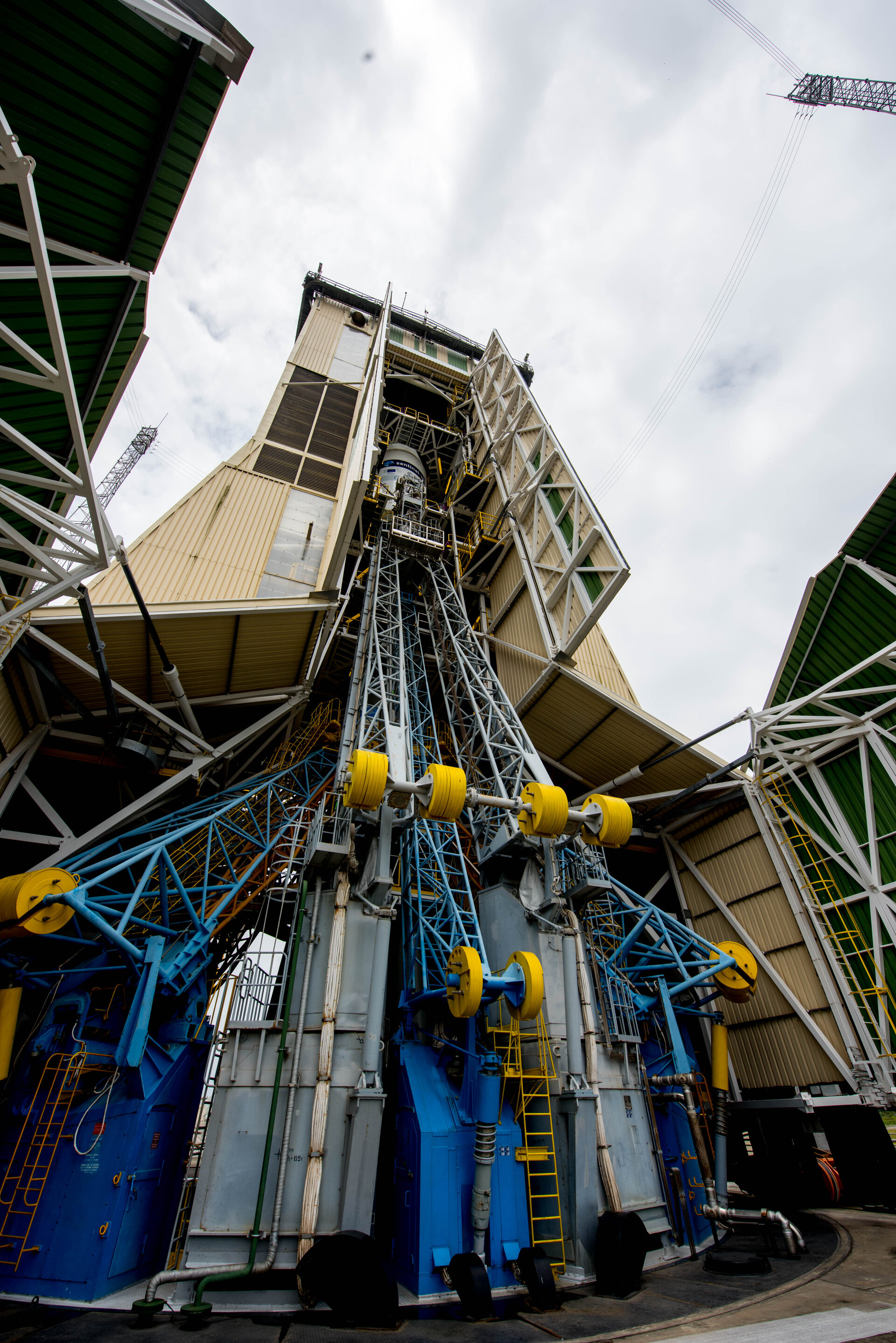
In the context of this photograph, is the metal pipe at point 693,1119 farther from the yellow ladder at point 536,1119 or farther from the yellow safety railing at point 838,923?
the yellow safety railing at point 838,923

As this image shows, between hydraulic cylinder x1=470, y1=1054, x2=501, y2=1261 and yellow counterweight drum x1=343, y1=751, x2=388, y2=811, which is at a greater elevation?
yellow counterweight drum x1=343, y1=751, x2=388, y2=811

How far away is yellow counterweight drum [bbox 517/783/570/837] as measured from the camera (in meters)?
12.1

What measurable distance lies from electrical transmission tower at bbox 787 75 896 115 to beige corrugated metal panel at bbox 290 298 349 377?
2226 cm

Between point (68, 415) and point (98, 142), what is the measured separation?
13.2ft

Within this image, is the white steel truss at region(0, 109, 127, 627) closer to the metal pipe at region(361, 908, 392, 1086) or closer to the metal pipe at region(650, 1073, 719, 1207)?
the metal pipe at region(361, 908, 392, 1086)

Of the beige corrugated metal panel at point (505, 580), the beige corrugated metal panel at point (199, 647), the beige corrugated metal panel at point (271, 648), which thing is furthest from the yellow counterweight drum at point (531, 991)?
the beige corrugated metal panel at point (505, 580)

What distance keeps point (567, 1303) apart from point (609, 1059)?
4.15 m

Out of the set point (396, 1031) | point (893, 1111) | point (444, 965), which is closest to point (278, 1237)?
point (396, 1031)

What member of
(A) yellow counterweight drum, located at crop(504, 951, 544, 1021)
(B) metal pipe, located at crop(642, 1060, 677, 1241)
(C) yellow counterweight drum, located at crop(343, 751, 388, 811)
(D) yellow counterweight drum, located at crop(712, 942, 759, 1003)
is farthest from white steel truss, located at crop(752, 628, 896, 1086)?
(C) yellow counterweight drum, located at crop(343, 751, 388, 811)

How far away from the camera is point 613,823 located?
40.7ft

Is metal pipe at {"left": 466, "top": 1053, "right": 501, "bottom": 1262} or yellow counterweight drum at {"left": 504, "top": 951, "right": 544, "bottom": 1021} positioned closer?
metal pipe at {"left": 466, "top": 1053, "right": 501, "bottom": 1262}

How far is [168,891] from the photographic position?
1348cm

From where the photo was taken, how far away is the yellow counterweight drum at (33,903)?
1080 cm

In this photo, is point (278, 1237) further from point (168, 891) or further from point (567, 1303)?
point (168, 891)
